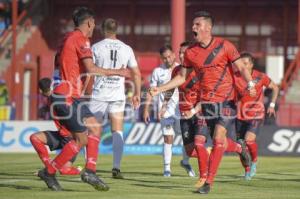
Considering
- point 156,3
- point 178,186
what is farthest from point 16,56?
point 178,186

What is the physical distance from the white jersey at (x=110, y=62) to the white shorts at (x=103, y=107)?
74 mm

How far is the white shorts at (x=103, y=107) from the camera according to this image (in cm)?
1605

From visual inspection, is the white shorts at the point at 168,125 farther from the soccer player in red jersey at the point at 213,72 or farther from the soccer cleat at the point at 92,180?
the soccer cleat at the point at 92,180

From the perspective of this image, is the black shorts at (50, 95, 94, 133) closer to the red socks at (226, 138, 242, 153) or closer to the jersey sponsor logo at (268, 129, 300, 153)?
the red socks at (226, 138, 242, 153)

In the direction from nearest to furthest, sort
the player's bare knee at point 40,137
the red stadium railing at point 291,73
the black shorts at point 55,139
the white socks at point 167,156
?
the player's bare knee at point 40,137
the black shorts at point 55,139
the white socks at point 167,156
the red stadium railing at point 291,73

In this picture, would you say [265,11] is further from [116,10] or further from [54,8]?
[54,8]

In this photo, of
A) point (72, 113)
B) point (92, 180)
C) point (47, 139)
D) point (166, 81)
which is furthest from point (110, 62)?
point (92, 180)

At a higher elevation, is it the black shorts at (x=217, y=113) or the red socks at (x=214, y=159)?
the black shorts at (x=217, y=113)

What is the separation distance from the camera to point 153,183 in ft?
48.7

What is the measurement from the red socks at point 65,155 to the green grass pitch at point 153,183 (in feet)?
1.06

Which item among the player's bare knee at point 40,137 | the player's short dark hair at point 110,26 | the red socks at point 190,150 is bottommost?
the red socks at point 190,150

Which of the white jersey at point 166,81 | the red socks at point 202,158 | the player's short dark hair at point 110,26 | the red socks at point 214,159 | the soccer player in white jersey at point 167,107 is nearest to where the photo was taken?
the red socks at point 214,159

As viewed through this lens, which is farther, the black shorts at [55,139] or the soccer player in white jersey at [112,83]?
the soccer player in white jersey at [112,83]

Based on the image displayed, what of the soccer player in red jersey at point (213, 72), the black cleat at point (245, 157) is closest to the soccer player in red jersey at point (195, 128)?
the black cleat at point (245, 157)
